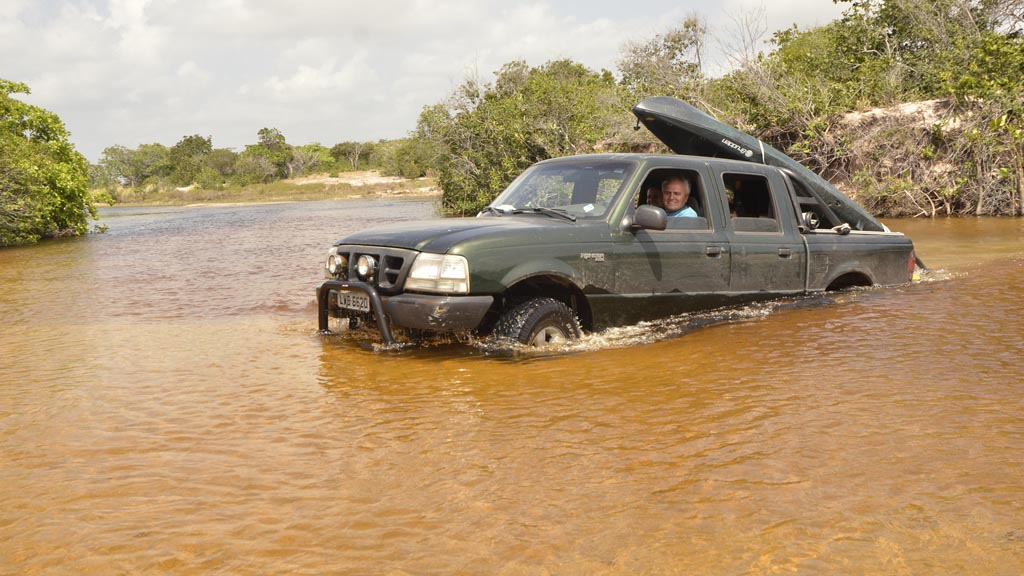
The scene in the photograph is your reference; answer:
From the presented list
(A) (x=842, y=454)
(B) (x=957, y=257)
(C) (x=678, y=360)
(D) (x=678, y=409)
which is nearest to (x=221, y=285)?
(C) (x=678, y=360)

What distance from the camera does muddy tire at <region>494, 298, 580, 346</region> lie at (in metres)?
5.76

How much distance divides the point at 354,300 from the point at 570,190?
198cm

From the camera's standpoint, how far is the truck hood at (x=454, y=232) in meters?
5.72

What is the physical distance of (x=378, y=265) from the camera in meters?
5.95

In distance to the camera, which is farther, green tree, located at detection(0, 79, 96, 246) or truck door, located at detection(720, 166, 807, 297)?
green tree, located at detection(0, 79, 96, 246)

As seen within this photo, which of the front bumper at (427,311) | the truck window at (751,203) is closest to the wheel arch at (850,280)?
the truck window at (751,203)

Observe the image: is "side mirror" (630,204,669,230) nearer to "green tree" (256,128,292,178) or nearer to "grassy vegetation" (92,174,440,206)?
"grassy vegetation" (92,174,440,206)

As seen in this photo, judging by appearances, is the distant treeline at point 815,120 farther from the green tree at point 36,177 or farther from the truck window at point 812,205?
the truck window at point 812,205

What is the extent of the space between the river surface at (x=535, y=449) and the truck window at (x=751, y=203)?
769 millimetres

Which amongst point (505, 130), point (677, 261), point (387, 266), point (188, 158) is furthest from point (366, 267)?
point (188, 158)

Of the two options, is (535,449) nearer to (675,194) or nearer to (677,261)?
(677,261)

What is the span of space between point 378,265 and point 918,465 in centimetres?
369

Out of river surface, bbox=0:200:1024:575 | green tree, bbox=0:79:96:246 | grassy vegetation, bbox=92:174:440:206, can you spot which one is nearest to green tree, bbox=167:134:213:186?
grassy vegetation, bbox=92:174:440:206

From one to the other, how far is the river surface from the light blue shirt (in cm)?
91
